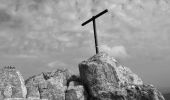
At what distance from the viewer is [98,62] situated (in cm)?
2384

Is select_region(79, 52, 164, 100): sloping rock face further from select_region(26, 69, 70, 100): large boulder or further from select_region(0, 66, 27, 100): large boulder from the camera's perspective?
select_region(0, 66, 27, 100): large boulder

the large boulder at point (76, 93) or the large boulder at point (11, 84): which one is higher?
the large boulder at point (11, 84)

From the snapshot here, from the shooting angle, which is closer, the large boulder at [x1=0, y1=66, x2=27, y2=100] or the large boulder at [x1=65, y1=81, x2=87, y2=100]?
the large boulder at [x1=0, y1=66, x2=27, y2=100]

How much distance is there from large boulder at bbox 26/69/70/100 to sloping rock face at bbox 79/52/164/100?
2.30 m

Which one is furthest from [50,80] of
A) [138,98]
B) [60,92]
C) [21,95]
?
[138,98]

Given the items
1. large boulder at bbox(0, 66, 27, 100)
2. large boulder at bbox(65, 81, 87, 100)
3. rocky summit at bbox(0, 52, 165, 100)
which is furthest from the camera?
large boulder at bbox(65, 81, 87, 100)

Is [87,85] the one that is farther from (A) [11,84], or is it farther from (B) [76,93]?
(A) [11,84]

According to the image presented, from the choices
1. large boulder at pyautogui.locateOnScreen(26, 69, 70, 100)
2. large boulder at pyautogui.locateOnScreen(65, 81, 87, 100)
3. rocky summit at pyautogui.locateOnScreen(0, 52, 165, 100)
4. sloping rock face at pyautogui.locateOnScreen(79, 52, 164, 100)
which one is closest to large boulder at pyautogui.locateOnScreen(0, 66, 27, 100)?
rocky summit at pyautogui.locateOnScreen(0, 52, 165, 100)

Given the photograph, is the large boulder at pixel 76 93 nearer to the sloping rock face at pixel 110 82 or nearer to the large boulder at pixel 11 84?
the sloping rock face at pixel 110 82

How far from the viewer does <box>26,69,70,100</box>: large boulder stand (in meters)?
23.0

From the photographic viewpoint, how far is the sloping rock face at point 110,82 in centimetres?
2222

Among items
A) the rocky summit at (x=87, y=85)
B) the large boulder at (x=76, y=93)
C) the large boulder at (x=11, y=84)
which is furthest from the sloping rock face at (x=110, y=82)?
the large boulder at (x=11, y=84)

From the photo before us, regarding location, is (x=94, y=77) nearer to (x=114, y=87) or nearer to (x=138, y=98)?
(x=114, y=87)

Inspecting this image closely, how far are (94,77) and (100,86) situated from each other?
1.01 meters
